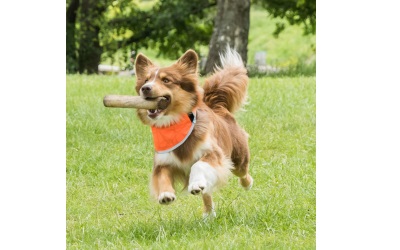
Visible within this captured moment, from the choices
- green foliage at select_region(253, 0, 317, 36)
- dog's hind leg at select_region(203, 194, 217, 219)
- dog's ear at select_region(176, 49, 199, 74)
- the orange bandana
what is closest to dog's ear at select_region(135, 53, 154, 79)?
dog's ear at select_region(176, 49, 199, 74)

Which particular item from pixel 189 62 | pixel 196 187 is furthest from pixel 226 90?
pixel 196 187

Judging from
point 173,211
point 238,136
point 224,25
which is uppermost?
point 224,25

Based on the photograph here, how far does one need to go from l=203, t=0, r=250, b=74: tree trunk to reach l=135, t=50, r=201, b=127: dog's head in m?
7.05

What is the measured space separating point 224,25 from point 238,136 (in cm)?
672

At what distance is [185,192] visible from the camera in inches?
211

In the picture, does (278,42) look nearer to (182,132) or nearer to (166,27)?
(166,27)

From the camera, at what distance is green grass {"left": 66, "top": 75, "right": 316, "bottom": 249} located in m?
5.16

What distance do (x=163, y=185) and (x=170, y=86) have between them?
63cm

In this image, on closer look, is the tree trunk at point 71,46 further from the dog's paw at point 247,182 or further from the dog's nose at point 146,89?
the dog's nose at point 146,89

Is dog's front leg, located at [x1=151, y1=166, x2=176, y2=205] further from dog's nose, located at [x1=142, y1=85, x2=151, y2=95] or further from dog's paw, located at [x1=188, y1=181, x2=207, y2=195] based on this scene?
dog's nose, located at [x1=142, y1=85, x2=151, y2=95]

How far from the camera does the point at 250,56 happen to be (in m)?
21.2
